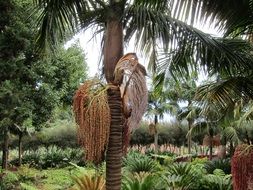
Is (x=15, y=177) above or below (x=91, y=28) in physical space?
below

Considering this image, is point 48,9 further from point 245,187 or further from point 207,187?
point 207,187

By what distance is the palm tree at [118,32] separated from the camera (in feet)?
19.9

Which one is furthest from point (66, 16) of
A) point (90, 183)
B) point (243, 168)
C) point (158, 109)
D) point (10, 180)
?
point (158, 109)

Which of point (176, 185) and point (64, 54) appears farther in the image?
point (64, 54)

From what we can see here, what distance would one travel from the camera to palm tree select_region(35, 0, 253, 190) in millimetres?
6051

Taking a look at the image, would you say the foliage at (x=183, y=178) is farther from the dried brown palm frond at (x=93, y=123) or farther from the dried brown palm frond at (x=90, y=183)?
the dried brown palm frond at (x=93, y=123)

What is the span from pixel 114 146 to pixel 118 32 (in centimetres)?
158

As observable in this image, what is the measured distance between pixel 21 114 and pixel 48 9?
6.63m

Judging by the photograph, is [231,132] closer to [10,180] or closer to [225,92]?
[10,180]

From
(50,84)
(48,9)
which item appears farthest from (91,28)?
(50,84)

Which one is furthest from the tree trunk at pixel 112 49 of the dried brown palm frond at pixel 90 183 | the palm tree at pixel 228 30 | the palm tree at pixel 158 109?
the palm tree at pixel 158 109

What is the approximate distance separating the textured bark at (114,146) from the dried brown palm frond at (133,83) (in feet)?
0.50

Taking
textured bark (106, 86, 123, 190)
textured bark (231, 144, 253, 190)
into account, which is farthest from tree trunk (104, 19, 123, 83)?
textured bark (231, 144, 253, 190)

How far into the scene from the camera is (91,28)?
735cm
